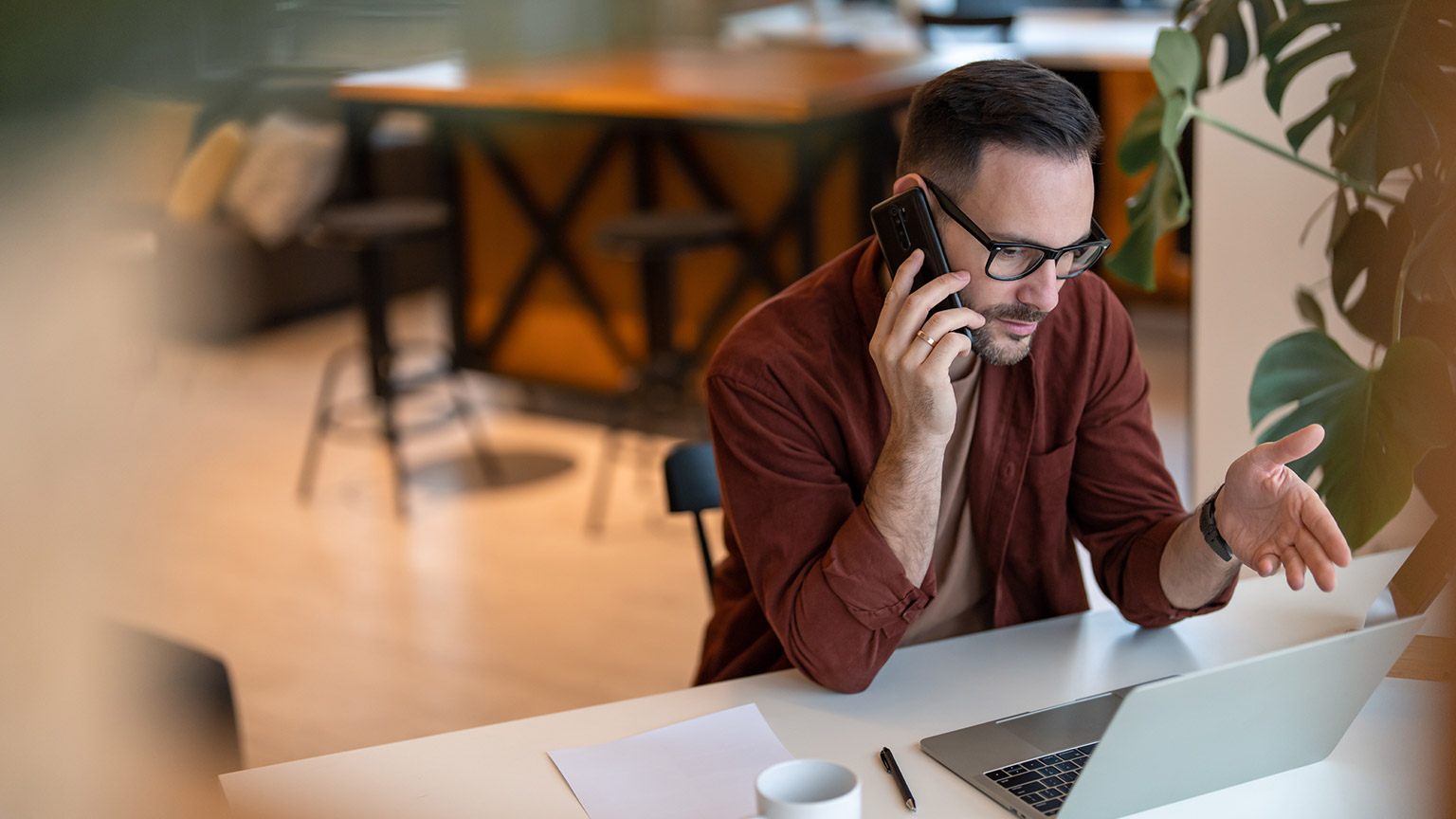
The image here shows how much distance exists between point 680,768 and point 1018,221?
56 cm

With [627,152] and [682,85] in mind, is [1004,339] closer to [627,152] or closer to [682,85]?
[682,85]

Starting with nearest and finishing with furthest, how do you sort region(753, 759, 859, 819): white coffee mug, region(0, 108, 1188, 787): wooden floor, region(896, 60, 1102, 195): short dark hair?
region(0, 108, 1188, 787): wooden floor
region(753, 759, 859, 819): white coffee mug
region(896, 60, 1102, 195): short dark hair

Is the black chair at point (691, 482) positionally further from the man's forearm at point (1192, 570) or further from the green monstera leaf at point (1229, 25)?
the green monstera leaf at point (1229, 25)

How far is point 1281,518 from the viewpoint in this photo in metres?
1.14

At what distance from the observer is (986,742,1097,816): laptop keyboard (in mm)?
971

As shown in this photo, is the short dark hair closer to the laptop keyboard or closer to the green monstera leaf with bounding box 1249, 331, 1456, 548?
the green monstera leaf with bounding box 1249, 331, 1456, 548

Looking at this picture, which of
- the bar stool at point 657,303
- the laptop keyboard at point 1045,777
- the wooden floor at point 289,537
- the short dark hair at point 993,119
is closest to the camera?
the wooden floor at point 289,537

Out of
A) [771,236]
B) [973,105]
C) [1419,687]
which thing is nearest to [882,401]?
[973,105]

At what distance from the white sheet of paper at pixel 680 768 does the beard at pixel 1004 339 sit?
16.0 inches

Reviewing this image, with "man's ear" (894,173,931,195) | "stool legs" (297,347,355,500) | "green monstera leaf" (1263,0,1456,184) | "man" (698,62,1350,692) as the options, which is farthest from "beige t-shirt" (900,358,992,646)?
"stool legs" (297,347,355,500)

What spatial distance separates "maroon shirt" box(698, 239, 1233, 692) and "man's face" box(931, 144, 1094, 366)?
0.13m

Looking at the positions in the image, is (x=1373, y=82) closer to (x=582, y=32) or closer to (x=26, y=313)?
(x=26, y=313)

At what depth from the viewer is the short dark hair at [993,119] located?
46.2 inches

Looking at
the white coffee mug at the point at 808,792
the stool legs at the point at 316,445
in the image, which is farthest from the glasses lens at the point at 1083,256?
the stool legs at the point at 316,445
